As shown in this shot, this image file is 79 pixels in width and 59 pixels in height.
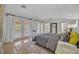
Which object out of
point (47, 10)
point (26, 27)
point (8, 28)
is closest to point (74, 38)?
point (47, 10)

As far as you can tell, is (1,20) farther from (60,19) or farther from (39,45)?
(60,19)

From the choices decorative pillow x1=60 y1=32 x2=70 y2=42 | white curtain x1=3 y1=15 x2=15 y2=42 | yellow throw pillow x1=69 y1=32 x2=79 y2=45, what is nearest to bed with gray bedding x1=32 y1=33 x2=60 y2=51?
decorative pillow x1=60 y1=32 x2=70 y2=42

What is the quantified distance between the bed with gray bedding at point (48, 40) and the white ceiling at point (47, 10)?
12.3 inches

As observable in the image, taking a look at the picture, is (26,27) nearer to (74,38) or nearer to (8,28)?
(8,28)

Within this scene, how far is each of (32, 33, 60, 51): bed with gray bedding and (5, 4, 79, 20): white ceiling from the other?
0.31m

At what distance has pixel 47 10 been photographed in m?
1.88

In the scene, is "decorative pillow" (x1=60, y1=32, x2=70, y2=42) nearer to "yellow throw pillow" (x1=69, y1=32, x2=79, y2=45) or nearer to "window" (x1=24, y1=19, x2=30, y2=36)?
"yellow throw pillow" (x1=69, y1=32, x2=79, y2=45)

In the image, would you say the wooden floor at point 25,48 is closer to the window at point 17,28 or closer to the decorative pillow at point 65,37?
the window at point 17,28

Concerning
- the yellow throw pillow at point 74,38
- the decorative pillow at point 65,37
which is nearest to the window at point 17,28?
the decorative pillow at point 65,37

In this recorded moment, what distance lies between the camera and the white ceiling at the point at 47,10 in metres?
1.84

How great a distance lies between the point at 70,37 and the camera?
189 cm
